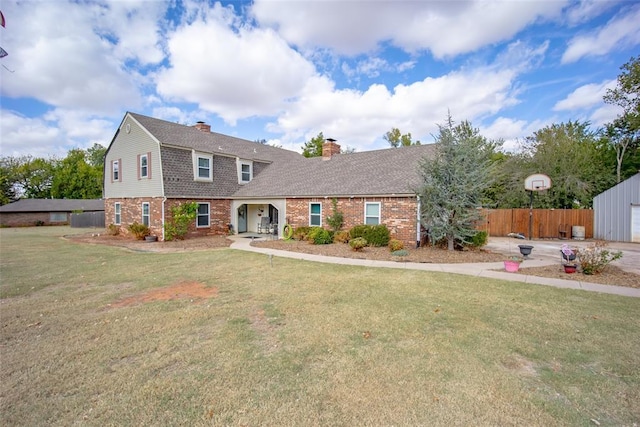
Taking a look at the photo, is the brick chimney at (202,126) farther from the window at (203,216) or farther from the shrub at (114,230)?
the shrub at (114,230)

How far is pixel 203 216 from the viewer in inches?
697

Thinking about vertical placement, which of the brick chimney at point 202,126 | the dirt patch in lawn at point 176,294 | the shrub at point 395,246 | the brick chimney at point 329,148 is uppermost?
the brick chimney at point 202,126

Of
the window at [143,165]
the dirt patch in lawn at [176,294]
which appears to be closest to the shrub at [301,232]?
the dirt patch in lawn at [176,294]

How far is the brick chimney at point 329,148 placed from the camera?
814 inches

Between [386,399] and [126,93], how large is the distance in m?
24.9

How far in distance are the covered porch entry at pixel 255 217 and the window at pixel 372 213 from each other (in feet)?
18.8

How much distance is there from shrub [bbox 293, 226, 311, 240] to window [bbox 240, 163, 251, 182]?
7.20m

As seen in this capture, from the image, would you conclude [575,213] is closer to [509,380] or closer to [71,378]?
[509,380]

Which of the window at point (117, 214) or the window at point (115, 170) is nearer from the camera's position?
the window at point (115, 170)

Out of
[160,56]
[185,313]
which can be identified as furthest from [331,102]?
[185,313]

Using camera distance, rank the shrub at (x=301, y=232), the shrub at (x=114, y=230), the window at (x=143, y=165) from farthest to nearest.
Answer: the shrub at (x=114, y=230) < the window at (x=143, y=165) < the shrub at (x=301, y=232)

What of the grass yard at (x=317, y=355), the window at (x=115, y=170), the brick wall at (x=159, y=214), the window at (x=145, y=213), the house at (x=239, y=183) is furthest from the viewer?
the window at (x=115, y=170)

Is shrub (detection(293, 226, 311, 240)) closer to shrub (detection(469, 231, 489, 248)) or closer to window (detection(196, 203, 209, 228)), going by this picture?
window (detection(196, 203, 209, 228))

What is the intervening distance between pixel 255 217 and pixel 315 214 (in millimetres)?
6330
